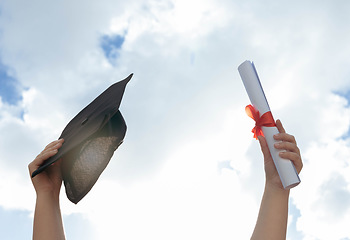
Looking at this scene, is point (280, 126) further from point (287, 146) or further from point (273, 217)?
point (273, 217)

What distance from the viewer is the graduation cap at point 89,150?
2.75m

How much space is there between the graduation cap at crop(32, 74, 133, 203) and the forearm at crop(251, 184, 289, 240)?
1.20 m

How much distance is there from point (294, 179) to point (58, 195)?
5.90 feet

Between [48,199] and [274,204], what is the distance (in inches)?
65.3

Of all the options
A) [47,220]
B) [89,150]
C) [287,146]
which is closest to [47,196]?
[47,220]

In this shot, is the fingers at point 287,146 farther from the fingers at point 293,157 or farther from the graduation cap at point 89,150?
the graduation cap at point 89,150

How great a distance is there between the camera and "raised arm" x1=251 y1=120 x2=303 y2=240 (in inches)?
94.3

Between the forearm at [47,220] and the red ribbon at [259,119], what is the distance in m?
1.56

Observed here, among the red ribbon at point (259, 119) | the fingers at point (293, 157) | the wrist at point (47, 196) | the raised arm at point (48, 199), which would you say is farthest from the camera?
the wrist at point (47, 196)

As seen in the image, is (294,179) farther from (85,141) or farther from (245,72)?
(85,141)

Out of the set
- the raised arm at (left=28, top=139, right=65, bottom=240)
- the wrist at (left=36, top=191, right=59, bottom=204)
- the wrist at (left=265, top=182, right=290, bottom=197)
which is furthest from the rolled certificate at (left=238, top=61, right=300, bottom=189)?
the wrist at (left=36, top=191, right=59, bottom=204)

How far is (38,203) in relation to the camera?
272cm

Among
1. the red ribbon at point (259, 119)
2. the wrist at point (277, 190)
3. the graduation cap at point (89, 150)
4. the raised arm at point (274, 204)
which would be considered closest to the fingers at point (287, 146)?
the raised arm at point (274, 204)

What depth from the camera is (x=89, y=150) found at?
111 inches
